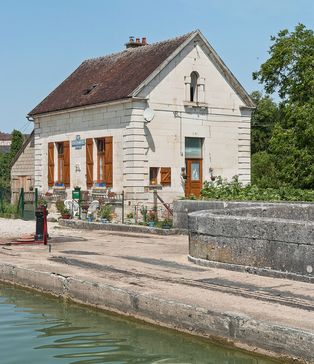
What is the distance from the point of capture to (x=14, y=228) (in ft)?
70.5

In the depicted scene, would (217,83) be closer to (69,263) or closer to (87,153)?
(87,153)

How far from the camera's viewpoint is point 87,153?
2814 cm

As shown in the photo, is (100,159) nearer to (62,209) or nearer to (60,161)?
(60,161)

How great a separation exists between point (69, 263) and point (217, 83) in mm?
16704

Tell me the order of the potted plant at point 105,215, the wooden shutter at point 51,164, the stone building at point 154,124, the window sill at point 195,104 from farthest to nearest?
the wooden shutter at point 51,164 → the window sill at point 195,104 → the stone building at point 154,124 → the potted plant at point 105,215

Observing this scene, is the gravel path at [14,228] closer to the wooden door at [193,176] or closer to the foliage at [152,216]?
the foliage at [152,216]

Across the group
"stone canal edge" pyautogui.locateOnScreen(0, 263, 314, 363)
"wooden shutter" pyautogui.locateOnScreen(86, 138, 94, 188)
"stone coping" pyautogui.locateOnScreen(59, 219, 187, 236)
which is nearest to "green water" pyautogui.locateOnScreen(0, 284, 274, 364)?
"stone canal edge" pyautogui.locateOnScreen(0, 263, 314, 363)

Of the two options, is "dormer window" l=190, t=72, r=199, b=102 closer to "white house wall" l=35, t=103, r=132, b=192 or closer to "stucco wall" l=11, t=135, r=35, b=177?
"white house wall" l=35, t=103, r=132, b=192

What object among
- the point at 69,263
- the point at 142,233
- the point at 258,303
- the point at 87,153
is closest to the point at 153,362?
the point at 258,303

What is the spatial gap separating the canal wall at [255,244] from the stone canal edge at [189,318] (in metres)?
2.32

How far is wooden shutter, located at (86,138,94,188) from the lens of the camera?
28.0m

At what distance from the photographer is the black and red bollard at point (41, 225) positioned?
16.2 meters

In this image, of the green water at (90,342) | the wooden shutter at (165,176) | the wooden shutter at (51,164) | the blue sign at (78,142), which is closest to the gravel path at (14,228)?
the blue sign at (78,142)

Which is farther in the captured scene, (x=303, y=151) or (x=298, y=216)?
(x=303, y=151)
